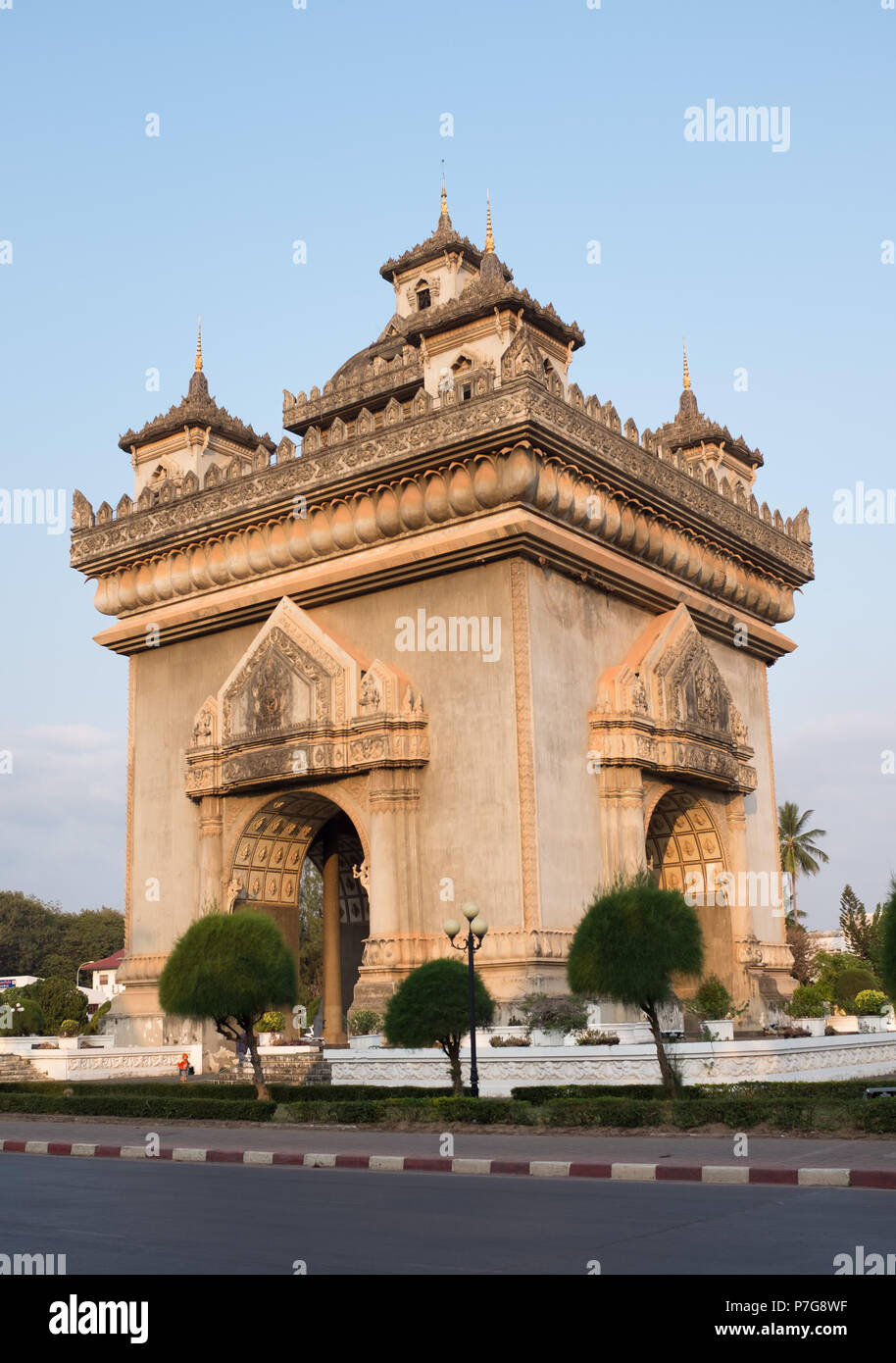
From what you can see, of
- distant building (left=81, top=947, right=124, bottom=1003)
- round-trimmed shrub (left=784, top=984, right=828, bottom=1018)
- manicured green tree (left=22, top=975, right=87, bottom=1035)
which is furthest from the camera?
distant building (left=81, top=947, right=124, bottom=1003)

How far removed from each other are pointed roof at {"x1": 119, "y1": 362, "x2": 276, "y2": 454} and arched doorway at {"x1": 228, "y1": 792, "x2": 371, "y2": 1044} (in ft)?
30.5

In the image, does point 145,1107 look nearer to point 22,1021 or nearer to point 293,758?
point 293,758

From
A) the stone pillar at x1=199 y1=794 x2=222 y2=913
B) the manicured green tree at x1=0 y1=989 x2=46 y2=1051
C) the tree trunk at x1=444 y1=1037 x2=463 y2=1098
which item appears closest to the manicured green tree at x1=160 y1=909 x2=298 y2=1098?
the tree trunk at x1=444 y1=1037 x2=463 y2=1098

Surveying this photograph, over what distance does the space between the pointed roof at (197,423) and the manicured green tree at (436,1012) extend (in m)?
16.9

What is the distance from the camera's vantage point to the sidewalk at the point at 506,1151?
10867 mm

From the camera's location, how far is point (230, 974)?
20250mm

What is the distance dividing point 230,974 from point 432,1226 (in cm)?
1225

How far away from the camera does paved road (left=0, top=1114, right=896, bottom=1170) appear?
37.6ft

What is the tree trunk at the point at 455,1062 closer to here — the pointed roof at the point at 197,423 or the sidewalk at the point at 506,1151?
the sidewalk at the point at 506,1151

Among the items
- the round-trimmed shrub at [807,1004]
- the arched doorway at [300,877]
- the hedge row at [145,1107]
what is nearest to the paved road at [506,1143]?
the hedge row at [145,1107]

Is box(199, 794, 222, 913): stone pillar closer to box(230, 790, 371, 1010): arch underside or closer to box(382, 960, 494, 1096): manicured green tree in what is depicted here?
box(230, 790, 371, 1010): arch underside

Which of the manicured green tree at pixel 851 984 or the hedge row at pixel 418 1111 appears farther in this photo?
the manicured green tree at pixel 851 984

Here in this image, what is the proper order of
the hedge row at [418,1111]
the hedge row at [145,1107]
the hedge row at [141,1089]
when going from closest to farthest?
1. the hedge row at [418,1111]
2. the hedge row at [145,1107]
3. the hedge row at [141,1089]

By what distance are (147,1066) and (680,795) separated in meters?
11.9
